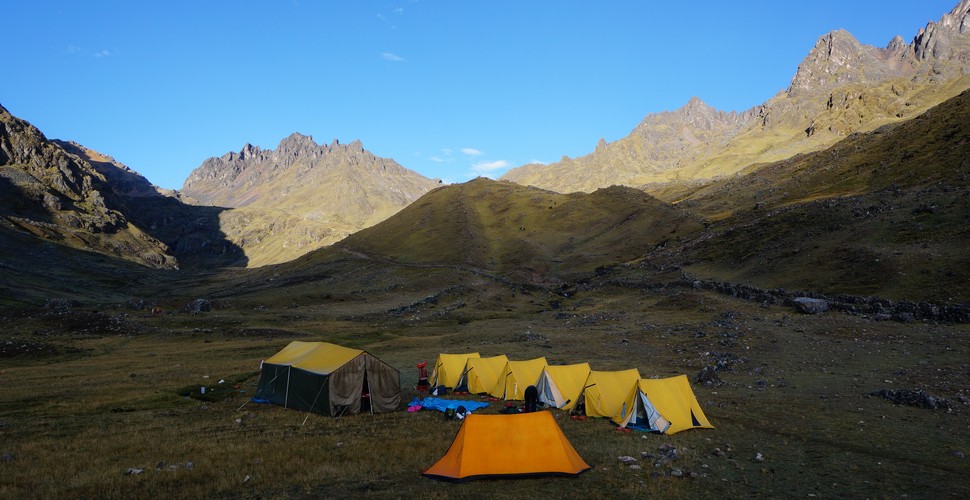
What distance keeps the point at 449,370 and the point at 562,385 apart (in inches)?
350

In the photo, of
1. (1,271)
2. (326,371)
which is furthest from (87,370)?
(1,271)

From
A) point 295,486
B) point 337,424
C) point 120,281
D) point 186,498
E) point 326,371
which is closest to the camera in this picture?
point 186,498

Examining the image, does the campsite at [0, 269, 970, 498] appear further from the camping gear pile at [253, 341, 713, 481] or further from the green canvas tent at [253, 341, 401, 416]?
the green canvas tent at [253, 341, 401, 416]

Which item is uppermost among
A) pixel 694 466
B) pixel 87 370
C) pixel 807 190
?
pixel 807 190

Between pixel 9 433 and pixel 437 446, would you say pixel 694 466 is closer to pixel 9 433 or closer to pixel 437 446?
pixel 437 446

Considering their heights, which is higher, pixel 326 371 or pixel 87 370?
pixel 326 371

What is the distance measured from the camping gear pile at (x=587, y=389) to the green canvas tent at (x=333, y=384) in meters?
5.66

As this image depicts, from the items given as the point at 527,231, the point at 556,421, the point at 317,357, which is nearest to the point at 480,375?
the point at 556,421

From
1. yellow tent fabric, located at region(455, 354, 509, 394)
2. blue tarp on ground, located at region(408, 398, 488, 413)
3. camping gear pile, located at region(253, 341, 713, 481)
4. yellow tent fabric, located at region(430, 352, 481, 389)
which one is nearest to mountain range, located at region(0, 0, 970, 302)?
camping gear pile, located at region(253, 341, 713, 481)

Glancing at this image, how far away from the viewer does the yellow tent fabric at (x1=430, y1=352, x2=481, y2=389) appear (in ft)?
113

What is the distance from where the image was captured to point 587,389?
1086 inches

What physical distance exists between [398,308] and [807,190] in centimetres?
9432

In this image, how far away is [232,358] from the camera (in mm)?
47500

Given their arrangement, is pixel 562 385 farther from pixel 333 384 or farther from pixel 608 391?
pixel 333 384
